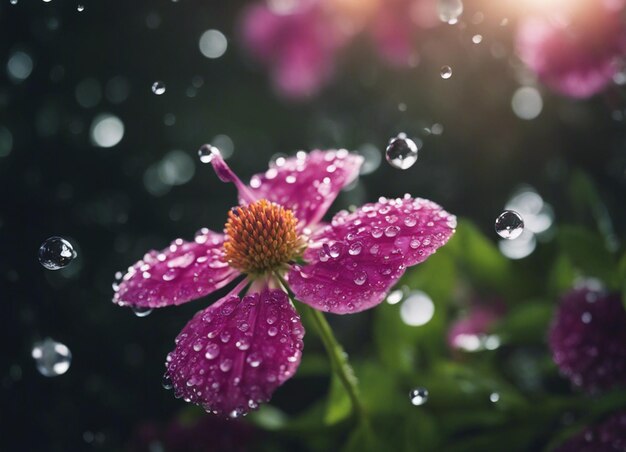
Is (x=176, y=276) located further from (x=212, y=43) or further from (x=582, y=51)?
(x=212, y=43)

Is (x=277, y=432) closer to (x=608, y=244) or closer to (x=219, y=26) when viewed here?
(x=608, y=244)

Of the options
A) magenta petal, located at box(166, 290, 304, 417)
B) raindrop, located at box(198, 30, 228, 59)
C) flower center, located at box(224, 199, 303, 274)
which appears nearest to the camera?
magenta petal, located at box(166, 290, 304, 417)

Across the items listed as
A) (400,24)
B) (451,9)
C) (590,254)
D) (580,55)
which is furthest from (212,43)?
(590,254)

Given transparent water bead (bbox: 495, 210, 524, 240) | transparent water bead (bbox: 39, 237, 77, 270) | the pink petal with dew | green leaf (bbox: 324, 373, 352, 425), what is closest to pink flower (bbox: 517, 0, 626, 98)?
the pink petal with dew

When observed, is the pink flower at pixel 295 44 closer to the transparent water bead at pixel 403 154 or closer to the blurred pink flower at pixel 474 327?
the blurred pink flower at pixel 474 327

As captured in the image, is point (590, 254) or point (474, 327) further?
point (474, 327)

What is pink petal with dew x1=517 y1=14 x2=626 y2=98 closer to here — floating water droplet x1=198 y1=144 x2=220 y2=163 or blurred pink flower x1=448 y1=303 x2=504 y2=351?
blurred pink flower x1=448 y1=303 x2=504 y2=351

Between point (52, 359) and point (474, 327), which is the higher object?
point (52, 359)
